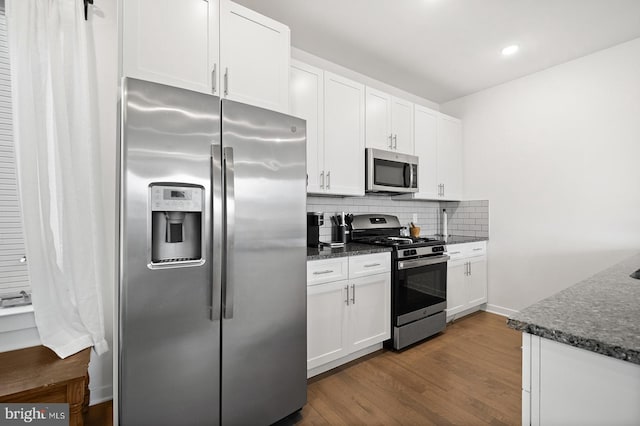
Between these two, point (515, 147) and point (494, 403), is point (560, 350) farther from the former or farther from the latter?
point (515, 147)

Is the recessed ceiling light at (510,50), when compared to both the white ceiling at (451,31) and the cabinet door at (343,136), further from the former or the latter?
the cabinet door at (343,136)

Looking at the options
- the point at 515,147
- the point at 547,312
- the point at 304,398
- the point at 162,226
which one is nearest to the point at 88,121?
the point at 162,226

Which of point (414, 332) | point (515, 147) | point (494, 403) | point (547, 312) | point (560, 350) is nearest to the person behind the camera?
point (560, 350)

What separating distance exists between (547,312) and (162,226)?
1.53m

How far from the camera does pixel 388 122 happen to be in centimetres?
313

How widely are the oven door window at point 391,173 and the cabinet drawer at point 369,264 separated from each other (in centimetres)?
79

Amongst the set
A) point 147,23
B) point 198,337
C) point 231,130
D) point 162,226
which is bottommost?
point 198,337

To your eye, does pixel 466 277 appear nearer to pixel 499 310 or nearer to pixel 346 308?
pixel 499 310

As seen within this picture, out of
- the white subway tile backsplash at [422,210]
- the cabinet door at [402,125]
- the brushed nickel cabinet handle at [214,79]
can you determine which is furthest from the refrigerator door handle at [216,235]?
the cabinet door at [402,125]

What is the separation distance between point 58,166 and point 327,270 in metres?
1.72

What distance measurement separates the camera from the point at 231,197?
59.3 inches

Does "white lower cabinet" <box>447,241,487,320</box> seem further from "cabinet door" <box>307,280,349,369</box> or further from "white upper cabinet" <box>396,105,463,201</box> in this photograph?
"cabinet door" <box>307,280,349,369</box>

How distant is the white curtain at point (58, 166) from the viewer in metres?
1.52

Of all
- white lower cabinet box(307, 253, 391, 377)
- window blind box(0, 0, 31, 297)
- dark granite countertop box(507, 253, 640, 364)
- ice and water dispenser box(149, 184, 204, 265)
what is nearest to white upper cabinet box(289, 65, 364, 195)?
white lower cabinet box(307, 253, 391, 377)
